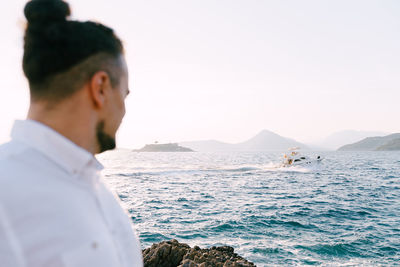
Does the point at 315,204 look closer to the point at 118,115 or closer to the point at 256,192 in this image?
the point at 256,192

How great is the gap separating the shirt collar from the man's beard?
0.42 feet

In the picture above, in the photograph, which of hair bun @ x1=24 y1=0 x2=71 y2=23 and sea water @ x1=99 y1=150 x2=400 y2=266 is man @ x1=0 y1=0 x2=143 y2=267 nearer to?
hair bun @ x1=24 y1=0 x2=71 y2=23

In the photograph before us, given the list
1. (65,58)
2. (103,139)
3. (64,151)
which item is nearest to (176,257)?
(103,139)

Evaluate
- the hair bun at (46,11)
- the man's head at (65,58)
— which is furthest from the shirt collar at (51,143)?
the hair bun at (46,11)

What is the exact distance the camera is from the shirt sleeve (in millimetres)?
835

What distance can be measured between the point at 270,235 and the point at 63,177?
1184 centimetres

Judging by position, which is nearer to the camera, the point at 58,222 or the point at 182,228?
the point at 58,222

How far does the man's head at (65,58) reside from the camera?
3.47ft

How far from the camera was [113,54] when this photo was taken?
1184 mm

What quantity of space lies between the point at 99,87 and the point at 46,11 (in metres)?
0.37

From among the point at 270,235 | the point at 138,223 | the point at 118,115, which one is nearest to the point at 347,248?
the point at 270,235

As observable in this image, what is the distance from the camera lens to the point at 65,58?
1.06m

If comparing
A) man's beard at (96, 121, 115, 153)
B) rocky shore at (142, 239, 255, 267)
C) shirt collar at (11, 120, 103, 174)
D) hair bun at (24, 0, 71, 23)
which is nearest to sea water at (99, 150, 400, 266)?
rocky shore at (142, 239, 255, 267)

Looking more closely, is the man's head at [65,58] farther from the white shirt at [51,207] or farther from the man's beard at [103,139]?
the white shirt at [51,207]
